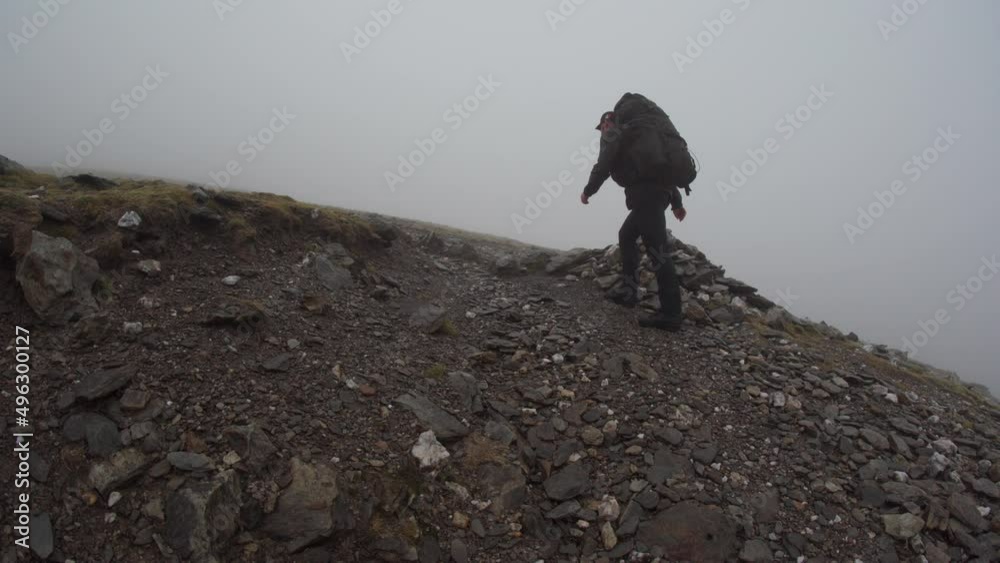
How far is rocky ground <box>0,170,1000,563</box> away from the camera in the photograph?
4953 mm

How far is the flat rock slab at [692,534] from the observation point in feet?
18.0

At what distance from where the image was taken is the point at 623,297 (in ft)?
36.3

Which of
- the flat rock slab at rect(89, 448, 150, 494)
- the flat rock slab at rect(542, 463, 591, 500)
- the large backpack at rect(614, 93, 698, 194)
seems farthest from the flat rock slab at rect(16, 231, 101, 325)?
the large backpack at rect(614, 93, 698, 194)

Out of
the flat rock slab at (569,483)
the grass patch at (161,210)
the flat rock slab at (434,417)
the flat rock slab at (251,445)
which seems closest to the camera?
the flat rock slab at (251,445)

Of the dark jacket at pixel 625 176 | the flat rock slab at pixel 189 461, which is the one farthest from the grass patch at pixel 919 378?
the flat rock slab at pixel 189 461

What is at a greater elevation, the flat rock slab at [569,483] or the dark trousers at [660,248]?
the dark trousers at [660,248]

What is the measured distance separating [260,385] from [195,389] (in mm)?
699

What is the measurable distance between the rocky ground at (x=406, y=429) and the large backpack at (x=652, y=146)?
3.11 metres

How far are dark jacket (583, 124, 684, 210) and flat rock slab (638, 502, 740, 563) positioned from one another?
585 cm

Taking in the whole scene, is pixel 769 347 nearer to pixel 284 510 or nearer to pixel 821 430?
pixel 821 430

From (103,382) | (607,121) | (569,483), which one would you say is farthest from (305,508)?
(607,121)

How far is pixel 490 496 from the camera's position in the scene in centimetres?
589

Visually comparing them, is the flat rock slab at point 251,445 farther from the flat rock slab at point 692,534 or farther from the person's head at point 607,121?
the person's head at point 607,121

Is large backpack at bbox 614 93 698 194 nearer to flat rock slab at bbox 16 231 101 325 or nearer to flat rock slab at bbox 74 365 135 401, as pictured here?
flat rock slab at bbox 74 365 135 401
